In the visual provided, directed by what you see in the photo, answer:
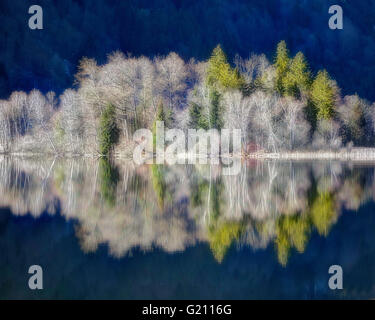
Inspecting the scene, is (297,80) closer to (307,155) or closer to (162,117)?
(307,155)

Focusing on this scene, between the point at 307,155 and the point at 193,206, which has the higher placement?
the point at 307,155

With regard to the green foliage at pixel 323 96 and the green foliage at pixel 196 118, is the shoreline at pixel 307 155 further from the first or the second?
the green foliage at pixel 323 96

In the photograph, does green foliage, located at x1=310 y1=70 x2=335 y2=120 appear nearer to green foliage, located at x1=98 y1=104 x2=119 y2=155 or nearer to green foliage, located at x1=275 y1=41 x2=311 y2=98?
green foliage, located at x1=275 y1=41 x2=311 y2=98

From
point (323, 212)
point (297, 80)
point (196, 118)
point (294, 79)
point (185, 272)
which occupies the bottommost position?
point (185, 272)

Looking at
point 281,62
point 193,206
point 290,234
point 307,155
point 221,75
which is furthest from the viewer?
point 281,62

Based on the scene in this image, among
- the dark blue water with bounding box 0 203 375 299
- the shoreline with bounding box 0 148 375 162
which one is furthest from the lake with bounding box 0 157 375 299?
the shoreline with bounding box 0 148 375 162

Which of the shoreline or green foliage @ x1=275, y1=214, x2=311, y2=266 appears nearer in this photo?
green foliage @ x1=275, y1=214, x2=311, y2=266

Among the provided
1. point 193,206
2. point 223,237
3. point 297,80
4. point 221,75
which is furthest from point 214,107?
point 223,237

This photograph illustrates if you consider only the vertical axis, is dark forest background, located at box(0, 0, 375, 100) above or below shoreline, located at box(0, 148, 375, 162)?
above
